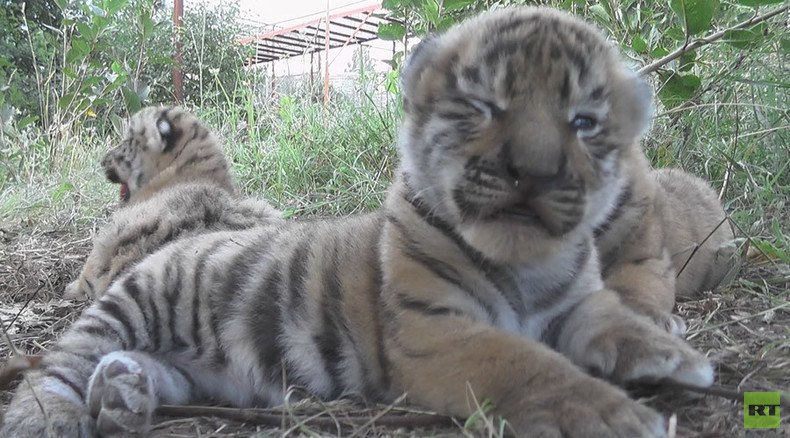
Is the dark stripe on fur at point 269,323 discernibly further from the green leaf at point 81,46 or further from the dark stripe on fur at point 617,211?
the green leaf at point 81,46

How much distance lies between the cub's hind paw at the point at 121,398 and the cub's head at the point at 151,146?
3.48m

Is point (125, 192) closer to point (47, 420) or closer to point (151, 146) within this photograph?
point (151, 146)

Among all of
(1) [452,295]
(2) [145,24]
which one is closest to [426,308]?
(1) [452,295]

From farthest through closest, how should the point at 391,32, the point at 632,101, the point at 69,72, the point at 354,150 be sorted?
the point at 69,72, the point at 354,150, the point at 391,32, the point at 632,101

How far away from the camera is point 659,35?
4.86 m

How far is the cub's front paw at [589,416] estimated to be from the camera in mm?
1733

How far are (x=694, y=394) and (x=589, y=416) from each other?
1.75 feet

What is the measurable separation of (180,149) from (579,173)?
4336 millimetres

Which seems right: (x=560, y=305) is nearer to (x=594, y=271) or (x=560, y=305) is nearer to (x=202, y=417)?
(x=594, y=271)

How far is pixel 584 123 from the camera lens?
2379 mm

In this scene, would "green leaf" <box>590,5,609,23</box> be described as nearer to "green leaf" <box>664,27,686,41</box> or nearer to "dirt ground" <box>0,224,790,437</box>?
"green leaf" <box>664,27,686,41</box>

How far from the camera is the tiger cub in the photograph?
3018mm

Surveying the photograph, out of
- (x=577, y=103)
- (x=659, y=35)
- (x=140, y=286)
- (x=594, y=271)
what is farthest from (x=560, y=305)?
(x=659, y=35)

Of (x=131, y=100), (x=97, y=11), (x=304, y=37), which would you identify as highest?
(x=97, y=11)
